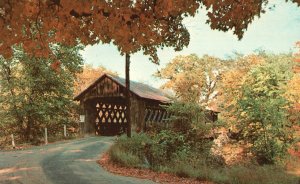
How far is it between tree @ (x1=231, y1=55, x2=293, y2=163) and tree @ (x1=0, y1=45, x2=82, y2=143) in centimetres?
1413

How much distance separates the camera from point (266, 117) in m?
21.3

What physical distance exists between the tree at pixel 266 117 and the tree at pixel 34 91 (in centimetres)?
1413

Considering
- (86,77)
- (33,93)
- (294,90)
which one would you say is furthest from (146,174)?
(86,77)

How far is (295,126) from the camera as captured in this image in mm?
22375

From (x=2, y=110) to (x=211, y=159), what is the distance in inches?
668

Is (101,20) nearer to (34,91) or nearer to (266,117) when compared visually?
(266,117)

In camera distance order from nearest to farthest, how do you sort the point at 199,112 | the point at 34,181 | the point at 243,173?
the point at 34,181, the point at 243,173, the point at 199,112

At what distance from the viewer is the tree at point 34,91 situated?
26.5m

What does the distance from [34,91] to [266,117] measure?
17.6 metres

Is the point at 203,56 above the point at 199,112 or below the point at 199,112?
above

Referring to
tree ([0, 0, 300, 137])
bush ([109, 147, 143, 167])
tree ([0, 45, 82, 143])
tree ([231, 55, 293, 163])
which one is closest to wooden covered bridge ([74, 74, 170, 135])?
tree ([0, 45, 82, 143])

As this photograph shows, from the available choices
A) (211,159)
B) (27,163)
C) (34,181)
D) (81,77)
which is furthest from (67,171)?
(81,77)

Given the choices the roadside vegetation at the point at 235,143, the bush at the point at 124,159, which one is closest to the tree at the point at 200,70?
the roadside vegetation at the point at 235,143

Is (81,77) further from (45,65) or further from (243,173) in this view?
(243,173)
